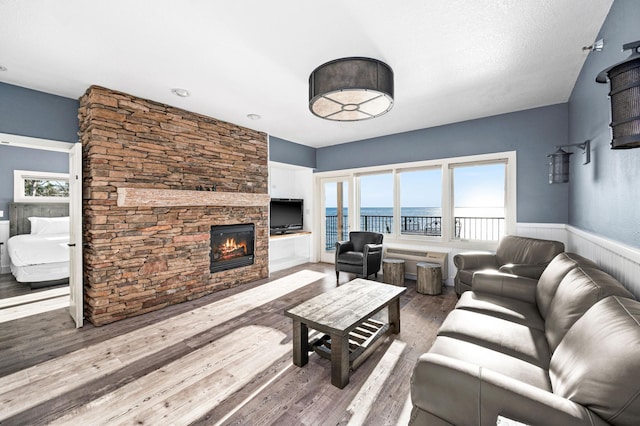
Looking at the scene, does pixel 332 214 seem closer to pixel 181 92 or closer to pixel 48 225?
pixel 181 92

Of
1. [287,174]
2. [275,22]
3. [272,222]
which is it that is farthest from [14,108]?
[287,174]

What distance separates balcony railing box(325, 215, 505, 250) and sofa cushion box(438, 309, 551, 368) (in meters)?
2.97

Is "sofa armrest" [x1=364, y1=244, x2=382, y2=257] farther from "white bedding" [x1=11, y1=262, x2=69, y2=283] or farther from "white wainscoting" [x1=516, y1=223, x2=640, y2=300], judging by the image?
"white bedding" [x1=11, y1=262, x2=69, y2=283]

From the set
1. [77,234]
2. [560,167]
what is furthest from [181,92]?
[560,167]

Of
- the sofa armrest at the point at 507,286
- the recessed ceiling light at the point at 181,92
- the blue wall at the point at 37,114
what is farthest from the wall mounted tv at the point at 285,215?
the sofa armrest at the point at 507,286

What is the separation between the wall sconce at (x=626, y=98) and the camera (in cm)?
115

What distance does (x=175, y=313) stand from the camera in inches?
134

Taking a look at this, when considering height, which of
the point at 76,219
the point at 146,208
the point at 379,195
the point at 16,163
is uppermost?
the point at 16,163

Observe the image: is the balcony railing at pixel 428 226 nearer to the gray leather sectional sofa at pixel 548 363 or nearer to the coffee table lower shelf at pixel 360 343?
the coffee table lower shelf at pixel 360 343

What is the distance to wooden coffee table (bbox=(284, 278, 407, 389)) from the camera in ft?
6.56

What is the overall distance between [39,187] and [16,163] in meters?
0.56

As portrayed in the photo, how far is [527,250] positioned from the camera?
3.42 metres

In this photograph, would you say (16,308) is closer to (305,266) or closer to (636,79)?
(305,266)

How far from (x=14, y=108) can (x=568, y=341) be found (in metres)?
5.22
